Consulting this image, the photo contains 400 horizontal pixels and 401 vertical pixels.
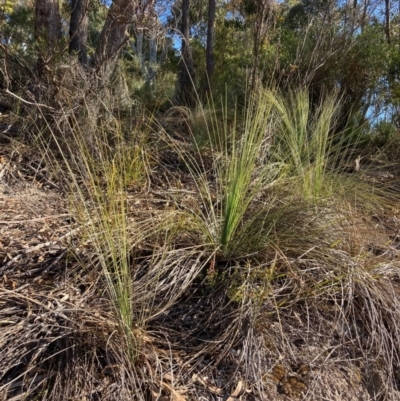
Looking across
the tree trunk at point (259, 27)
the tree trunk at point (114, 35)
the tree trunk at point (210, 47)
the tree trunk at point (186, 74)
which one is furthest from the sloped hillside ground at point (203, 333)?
the tree trunk at point (210, 47)

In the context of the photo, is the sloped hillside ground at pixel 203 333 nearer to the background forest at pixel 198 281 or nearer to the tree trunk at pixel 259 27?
the background forest at pixel 198 281

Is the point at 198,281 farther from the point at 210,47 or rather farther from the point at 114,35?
the point at 210,47

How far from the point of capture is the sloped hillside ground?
160cm

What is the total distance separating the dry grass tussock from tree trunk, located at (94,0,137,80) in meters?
1.44

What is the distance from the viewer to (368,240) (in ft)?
7.84

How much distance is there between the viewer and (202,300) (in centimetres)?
201

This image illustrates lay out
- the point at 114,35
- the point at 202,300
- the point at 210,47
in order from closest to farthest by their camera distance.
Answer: the point at 202,300 < the point at 114,35 < the point at 210,47

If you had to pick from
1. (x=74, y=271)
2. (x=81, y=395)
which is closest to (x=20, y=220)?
(x=74, y=271)

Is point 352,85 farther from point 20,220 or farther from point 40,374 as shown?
point 40,374

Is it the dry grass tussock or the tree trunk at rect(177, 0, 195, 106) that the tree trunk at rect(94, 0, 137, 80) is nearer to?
the tree trunk at rect(177, 0, 195, 106)

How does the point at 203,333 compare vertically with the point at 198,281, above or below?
below

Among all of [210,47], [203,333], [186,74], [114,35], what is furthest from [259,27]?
[210,47]

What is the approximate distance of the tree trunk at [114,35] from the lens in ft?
11.1

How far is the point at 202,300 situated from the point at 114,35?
105 inches
